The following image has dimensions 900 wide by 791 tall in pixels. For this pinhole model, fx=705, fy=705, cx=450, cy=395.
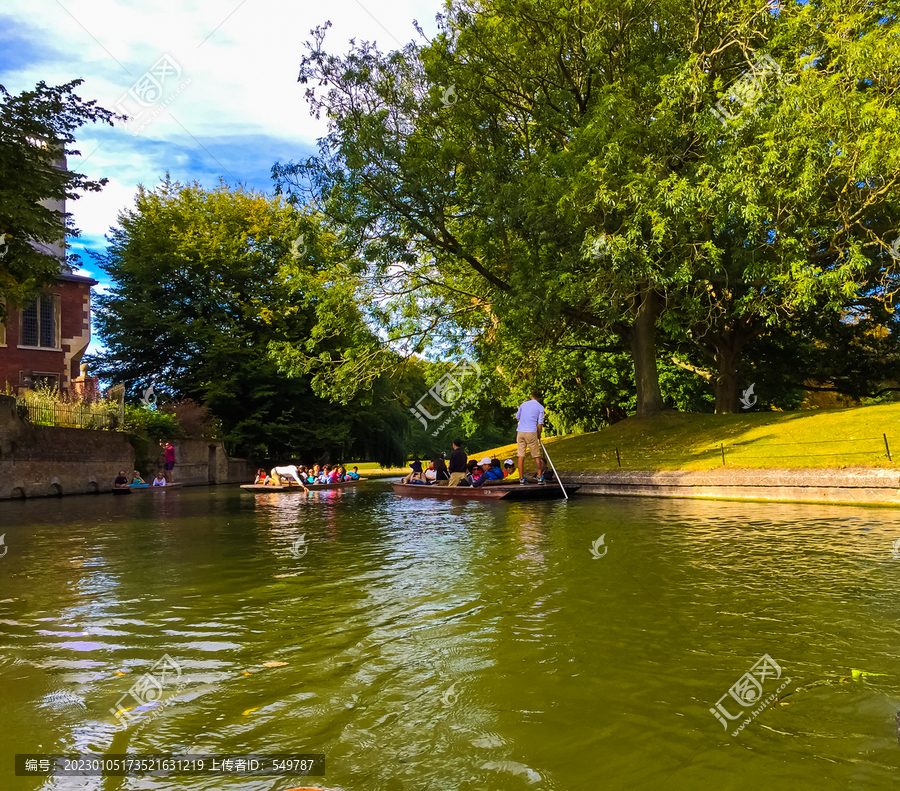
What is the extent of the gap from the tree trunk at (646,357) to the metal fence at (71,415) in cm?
2141

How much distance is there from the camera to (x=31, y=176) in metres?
18.2

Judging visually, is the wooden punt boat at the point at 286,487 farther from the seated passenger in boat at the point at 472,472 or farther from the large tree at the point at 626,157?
the seated passenger in boat at the point at 472,472

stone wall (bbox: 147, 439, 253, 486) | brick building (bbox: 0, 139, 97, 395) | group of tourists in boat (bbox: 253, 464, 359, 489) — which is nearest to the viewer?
group of tourists in boat (bbox: 253, 464, 359, 489)

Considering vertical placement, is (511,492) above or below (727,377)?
below

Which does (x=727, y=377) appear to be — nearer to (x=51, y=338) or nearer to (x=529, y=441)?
(x=529, y=441)

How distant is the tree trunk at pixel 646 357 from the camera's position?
23.4 meters

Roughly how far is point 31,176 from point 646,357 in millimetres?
18705

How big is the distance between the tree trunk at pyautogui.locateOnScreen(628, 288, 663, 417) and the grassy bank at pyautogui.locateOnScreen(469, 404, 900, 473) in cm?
65

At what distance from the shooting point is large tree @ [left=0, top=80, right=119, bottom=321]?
17625 mm

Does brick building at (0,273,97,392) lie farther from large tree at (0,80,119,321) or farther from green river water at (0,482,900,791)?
green river water at (0,482,900,791)

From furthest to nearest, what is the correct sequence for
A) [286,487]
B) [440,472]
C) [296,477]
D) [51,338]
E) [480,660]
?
[51,338] < [296,477] < [286,487] < [440,472] < [480,660]

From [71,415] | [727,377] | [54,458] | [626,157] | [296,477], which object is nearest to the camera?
[626,157]

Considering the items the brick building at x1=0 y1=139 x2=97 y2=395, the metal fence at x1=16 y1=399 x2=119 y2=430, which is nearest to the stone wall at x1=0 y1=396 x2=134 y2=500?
the metal fence at x1=16 y1=399 x2=119 y2=430

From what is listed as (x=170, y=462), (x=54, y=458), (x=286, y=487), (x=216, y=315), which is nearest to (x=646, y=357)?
(x=286, y=487)
